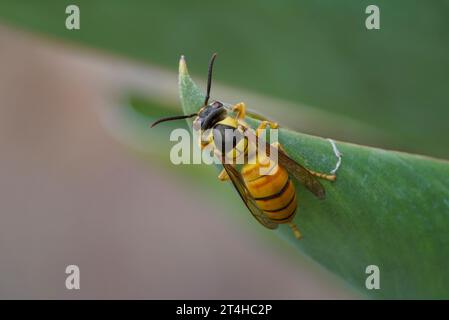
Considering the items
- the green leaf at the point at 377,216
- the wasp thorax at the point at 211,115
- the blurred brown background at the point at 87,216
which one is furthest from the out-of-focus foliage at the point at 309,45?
the blurred brown background at the point at 87,216

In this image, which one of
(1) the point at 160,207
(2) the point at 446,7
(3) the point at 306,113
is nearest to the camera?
(2) the point at 446,7

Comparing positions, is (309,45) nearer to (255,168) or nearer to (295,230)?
(255,168)

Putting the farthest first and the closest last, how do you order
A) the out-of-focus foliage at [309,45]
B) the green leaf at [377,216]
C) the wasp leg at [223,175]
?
the out-of-focus foliage at [309,45], the wasp leg at [223,175], the green leaf at [377,216]

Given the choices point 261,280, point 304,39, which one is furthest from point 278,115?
point 261,280

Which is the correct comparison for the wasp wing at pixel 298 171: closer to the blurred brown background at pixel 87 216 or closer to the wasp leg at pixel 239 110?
the wasp leg at pixel 239 110

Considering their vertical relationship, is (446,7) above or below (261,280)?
above

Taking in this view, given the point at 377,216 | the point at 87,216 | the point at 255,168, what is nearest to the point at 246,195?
the point at 255,168

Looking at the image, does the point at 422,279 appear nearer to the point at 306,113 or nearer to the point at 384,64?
the point at 384,64
